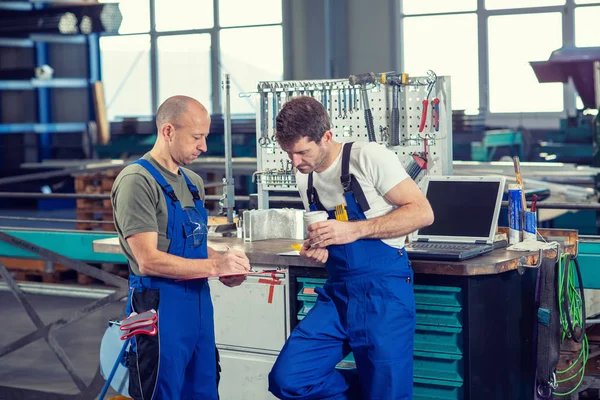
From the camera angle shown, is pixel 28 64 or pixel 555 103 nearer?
pixel 555 103

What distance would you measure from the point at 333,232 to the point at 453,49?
9582 mm

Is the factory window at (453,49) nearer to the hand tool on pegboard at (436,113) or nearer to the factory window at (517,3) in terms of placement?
the factory window at (517,3)

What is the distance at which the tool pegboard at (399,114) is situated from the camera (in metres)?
3.28

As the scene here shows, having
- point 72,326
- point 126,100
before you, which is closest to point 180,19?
point 126,100

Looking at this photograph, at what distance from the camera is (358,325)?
258 cm

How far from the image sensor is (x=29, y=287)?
5.20 metres

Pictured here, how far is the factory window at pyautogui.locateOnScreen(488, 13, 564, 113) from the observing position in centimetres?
1116

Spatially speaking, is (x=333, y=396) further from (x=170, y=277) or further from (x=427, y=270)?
(x=170, y=277)

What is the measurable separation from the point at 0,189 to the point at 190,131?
10.2 m

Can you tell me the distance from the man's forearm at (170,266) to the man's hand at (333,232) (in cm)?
34

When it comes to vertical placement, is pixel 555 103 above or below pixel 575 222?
above

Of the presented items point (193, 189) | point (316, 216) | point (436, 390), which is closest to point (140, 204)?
point (193, 189)

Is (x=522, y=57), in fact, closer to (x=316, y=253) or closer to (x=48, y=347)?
(x=48, y=347)

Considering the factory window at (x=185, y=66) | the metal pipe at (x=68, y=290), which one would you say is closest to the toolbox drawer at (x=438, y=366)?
the metal pipe at (x=68, y=290)
